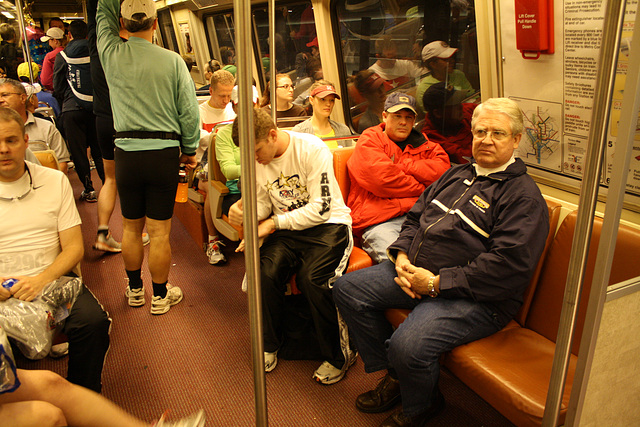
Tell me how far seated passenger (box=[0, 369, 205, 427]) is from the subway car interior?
2.8 inches

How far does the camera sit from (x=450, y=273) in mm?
2158

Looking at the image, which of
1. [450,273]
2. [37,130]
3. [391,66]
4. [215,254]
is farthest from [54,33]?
[450,273]

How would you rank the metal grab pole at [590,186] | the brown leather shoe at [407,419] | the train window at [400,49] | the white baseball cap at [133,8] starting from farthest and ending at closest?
the train window at [400,49]
the white baseball cap at [133,8]
the brown leather shoe at [407,419]
the metal grab pole at [590,186]

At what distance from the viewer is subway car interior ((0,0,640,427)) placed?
4.07ft

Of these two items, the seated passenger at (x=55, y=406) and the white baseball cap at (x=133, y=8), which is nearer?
the seated passenger at (x=55, y=406)

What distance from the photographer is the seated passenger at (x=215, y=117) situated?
4117 millimetres

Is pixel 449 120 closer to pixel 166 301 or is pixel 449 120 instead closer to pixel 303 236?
pixel 303 236

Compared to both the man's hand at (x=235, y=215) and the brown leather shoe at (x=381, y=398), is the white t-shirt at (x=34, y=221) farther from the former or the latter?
the brown leather shoe at (x=381, y=398)

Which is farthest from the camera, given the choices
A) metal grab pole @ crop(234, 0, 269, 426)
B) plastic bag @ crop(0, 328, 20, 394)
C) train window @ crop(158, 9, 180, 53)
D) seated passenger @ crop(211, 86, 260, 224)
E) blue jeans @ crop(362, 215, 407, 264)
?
train window @ crop(158, 9, 180, 53)

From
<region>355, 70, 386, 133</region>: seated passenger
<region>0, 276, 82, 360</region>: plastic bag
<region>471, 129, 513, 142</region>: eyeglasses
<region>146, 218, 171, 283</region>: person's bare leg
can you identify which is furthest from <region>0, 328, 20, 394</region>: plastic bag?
<region>355, 70, 386, 133</region>: seated passenger

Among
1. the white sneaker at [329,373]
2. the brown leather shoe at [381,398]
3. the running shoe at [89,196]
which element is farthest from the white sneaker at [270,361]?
the running shoe at [89,196]

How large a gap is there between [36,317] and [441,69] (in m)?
3.00

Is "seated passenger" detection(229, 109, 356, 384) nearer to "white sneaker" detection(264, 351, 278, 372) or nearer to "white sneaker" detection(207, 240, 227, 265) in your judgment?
"white sneaker" detection(264, 351, 278, 372)

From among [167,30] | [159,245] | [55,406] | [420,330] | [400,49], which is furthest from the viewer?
[167,30]
